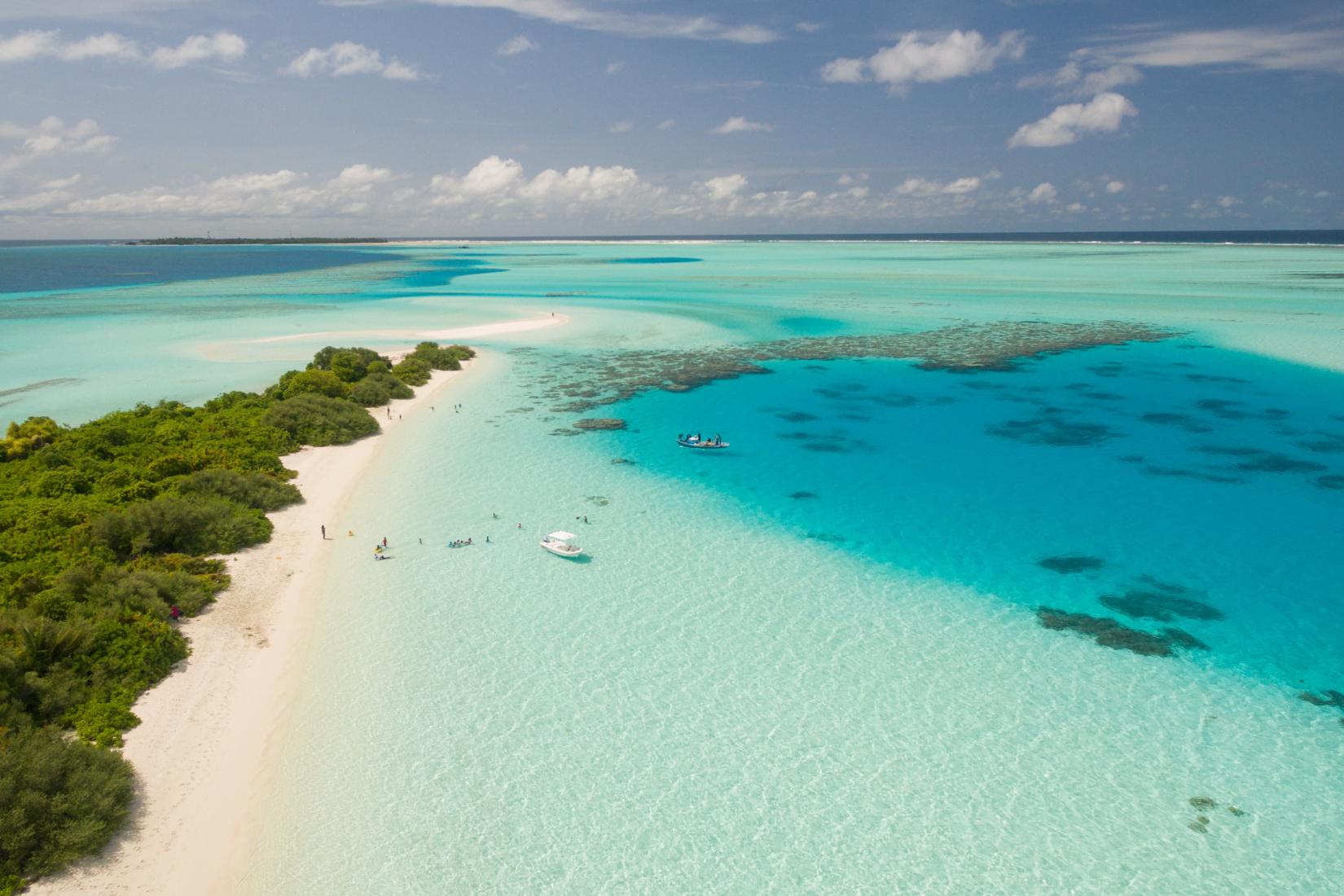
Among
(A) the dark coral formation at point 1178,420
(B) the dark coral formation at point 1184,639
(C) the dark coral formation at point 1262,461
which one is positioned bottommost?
(B) the dark coral formation at point 1184,639

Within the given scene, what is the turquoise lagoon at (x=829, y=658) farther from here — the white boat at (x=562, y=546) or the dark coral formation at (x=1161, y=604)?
the white boat at (x=562, y=546)

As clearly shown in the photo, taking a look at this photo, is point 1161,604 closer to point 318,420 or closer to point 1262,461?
point 1262,461

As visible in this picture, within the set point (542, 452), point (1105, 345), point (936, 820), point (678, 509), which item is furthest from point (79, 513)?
point (1105, 345)

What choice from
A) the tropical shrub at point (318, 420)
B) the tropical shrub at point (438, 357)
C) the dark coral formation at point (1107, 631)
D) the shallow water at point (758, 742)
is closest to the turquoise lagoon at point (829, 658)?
the shallow water at point (758, 742)

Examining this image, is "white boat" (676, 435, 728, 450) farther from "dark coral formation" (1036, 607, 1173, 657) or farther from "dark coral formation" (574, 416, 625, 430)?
"dark coral formation" (1036, 607, 1173, 657)

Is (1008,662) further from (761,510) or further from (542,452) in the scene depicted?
(542,452)

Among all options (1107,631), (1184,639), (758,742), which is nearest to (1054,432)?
(1184,639)
